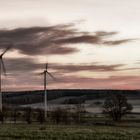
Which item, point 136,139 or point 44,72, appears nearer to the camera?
point 136,139

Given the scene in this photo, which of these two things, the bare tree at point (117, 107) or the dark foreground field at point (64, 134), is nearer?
the dark foreground field at point (64, 134)

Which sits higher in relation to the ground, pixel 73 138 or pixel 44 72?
pixel 44 72

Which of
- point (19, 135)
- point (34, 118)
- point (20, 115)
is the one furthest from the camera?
point (20, 115)

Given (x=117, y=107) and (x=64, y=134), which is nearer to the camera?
(x=64, y=134)

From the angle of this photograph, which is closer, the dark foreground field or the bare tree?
the dark foreground field

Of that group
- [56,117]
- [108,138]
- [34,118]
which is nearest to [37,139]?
[108,138]

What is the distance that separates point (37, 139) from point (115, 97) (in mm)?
112673

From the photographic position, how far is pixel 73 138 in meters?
46.2

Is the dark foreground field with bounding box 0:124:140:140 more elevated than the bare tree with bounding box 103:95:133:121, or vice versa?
the bare tree with bounding box 103:95:133:121

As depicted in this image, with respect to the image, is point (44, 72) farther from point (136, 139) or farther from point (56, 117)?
point (136, 139)

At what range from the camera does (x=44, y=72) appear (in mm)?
142000

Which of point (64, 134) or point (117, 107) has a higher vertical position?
point (117, 107)

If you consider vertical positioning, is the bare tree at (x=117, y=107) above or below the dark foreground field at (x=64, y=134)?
above

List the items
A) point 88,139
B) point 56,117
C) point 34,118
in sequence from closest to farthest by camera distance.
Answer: point 88,139, point 56,117, point 34,118
